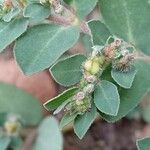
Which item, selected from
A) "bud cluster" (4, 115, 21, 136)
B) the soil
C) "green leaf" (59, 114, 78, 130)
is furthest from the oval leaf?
the soil

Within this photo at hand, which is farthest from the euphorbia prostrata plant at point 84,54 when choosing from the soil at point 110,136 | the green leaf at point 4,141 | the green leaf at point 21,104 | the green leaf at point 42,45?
the soil at point 110,136

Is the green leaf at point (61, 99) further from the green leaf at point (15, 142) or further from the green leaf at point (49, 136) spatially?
the green leaf at point (15, 142)

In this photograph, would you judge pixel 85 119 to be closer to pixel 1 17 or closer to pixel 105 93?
pixel 105 93

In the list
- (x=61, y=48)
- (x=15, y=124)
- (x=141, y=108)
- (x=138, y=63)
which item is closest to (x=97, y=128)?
(x=141, y=108)

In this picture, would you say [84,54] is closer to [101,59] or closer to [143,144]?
[101,59]

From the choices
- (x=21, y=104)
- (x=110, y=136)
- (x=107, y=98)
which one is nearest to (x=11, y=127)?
(x=21, y=104)
